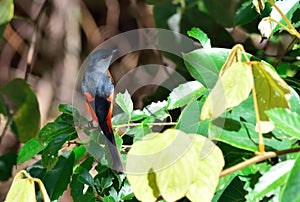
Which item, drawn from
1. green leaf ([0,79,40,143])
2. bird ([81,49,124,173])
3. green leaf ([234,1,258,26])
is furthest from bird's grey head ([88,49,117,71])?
green leaf ([0,79,40,143])

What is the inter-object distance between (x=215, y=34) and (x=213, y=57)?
0.78 meters

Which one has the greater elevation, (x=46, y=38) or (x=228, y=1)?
(x=228, y=1)

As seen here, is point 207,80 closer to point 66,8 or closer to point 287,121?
point 287,121

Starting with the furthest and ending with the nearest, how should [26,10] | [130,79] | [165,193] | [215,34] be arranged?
[26,10]
[215,34]
[130,79]
[165,193]

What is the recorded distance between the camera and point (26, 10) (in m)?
2.39

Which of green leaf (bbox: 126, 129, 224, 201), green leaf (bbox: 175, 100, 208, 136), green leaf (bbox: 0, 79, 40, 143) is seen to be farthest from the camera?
green leaf (bbox: 0, 79, 40, 143)

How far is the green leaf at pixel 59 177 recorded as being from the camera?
800 millimetres

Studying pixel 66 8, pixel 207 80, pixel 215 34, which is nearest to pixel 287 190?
pixel 207 80

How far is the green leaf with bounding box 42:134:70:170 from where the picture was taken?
75cm

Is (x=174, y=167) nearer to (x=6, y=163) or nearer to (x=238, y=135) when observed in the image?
(x=238, y=135)

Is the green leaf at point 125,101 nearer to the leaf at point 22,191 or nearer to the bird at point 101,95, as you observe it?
the bird at point 101,95

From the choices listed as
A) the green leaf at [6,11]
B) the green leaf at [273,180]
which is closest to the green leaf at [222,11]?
the green leaf at [6,11]

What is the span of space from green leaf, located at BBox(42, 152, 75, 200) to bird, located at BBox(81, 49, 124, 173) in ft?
Answer: 0.45

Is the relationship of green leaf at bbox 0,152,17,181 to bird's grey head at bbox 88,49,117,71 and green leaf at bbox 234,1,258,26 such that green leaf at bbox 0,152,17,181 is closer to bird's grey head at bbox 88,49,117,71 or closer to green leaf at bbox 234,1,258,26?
green leaf at bbox 234,1,258,26
